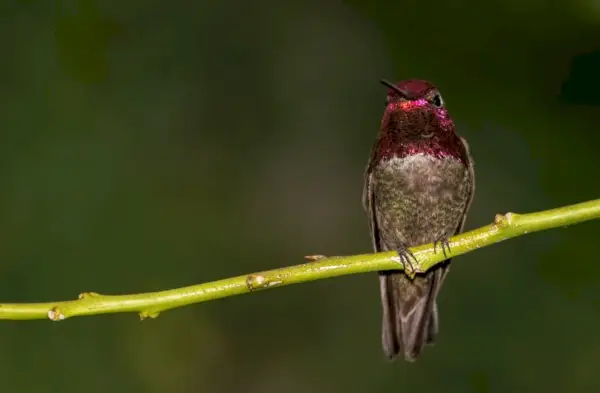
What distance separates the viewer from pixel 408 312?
2.84m

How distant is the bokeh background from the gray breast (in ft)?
1.18

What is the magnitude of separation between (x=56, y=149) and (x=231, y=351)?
1.21m

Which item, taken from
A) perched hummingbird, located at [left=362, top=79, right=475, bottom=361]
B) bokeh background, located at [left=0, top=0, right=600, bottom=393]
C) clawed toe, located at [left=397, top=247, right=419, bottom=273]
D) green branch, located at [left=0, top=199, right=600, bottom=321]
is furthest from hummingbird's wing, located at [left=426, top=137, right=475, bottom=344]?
green branch, located at [left=0, top=199, right=600, bottom=321]

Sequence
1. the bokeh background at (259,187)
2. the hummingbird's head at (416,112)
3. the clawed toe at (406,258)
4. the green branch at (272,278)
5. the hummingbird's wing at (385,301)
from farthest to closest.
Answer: the bokeh background at (259,187)
the hummingbird's wing at (385,301)
the hummingbird's head at (416,112)
the clawed toe at (406,258)
the green branch at (272,278)

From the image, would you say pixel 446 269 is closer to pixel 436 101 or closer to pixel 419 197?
pixel 419 197

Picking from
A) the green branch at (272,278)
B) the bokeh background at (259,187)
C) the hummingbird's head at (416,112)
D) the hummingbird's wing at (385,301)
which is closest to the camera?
the green branch at (272,278)

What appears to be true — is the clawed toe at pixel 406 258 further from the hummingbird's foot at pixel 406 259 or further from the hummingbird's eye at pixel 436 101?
the hummingbird's eye at pixel 436 101

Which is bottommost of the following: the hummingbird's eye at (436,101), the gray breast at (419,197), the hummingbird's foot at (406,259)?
the hummingbird's foot at (406,259)

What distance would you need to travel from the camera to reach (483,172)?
3746 millimetres

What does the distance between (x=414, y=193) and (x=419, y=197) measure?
0.08 feet

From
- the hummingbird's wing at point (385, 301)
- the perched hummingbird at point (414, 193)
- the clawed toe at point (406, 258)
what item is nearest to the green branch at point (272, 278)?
the clawed toe at point (406, 258)

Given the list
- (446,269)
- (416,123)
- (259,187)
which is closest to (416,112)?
(416,123)

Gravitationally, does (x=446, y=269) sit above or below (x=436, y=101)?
below

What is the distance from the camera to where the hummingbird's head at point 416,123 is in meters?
2.50
